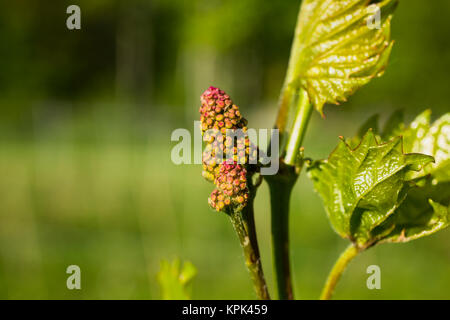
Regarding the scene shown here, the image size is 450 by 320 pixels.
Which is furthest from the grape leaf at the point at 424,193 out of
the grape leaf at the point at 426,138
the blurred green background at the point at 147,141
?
the blurred green background at the point at 147,141

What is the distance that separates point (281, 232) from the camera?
491mm

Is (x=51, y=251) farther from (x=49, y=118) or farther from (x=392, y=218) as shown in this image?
(x=49, y=118)

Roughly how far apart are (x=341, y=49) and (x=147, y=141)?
36.0 feet

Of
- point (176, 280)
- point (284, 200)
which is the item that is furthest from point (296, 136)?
point (176, 280)

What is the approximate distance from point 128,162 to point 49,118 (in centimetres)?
478

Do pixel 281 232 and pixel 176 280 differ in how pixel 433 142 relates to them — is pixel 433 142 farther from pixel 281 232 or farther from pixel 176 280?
pixel 176 280

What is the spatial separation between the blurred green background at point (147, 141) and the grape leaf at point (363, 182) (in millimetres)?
190

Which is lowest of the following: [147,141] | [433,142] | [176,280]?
[176,280]

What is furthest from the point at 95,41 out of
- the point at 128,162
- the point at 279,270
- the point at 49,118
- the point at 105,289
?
the point at 279,270

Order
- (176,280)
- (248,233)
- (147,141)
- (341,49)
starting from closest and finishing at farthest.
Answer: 1. (248,233)
2. (341,49)
3. (176,280)
4. (147,141)

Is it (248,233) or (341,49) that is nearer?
(248,233)

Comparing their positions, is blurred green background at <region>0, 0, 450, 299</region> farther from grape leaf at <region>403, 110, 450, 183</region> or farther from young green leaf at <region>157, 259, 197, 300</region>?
young green leaf at <region>157, 259, 197, 300</region>

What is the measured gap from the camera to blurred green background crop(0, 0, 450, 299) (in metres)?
4.80

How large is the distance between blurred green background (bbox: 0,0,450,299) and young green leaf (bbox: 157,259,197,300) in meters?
0.40
